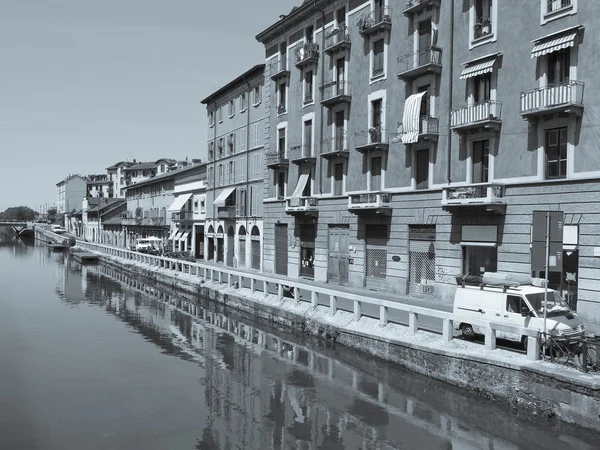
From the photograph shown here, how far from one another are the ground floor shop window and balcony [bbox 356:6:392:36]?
486 inches

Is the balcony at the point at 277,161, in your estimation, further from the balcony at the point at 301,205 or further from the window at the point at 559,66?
the window at the point at 559,66

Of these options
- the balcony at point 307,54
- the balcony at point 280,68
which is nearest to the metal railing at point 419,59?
the balcony at point 307,54

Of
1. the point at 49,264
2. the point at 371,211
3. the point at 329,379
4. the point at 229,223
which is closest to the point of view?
the point at 329,379

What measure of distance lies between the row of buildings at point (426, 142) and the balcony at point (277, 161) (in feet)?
0.34

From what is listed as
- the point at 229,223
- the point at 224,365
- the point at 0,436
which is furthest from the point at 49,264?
the point at 0,436

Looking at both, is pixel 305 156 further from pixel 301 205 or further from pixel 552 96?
pixel 552 96

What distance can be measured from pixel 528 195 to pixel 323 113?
1559 centimetres

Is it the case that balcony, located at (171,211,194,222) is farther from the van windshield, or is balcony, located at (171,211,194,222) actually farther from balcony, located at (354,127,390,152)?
the van windshield

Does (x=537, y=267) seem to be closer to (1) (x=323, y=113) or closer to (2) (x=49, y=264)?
(1) (x=323, y=113)

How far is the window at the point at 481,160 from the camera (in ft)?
75.3

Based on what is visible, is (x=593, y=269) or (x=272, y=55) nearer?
(x=593, y=269)

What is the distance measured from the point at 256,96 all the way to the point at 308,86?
9191mm

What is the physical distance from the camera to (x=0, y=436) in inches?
469

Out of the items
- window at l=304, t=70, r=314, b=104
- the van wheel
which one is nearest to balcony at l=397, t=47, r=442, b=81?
window at l=304, t=70, r=314, b=104
